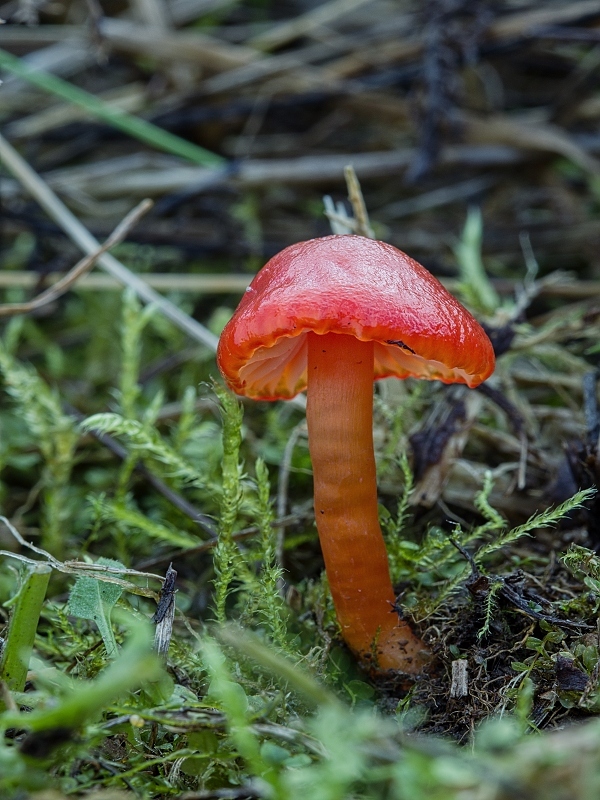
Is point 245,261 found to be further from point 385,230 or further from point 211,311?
point 385,230

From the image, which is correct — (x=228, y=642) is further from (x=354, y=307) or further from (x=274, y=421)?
(x=274, y=421)

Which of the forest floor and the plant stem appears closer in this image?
the forest floor

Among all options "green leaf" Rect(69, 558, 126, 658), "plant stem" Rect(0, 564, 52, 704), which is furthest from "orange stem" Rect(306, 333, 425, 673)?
"plant stem" Rect(0, 564, 52, 704)

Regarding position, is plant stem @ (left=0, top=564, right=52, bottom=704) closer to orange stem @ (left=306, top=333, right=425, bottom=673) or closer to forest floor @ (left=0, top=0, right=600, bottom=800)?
forest floor @ (left=0, top=0, right=600, bottom=800)

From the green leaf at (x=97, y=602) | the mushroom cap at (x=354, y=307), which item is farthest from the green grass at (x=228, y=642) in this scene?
the mushroom cap at (x=354, y=307)

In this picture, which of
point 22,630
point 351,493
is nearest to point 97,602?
point 22,630

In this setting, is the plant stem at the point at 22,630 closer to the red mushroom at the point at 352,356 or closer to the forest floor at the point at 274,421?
the forest floor at the point at 274,421
